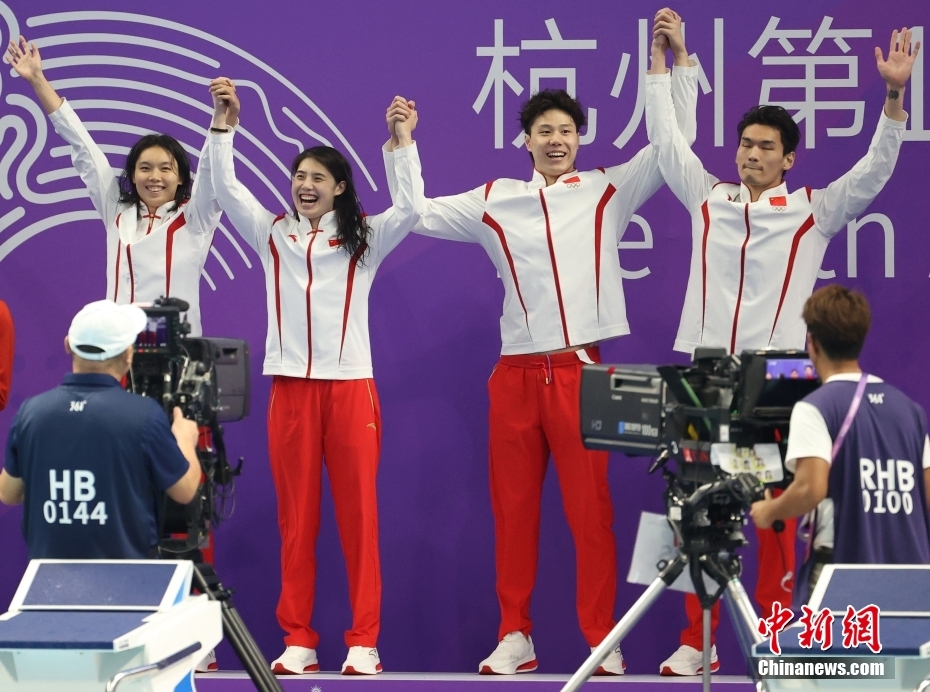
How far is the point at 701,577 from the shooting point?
3430mm

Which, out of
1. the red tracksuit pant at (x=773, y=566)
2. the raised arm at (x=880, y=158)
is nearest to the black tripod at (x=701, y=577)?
the red tracksuit pant at (x=773, y=566)

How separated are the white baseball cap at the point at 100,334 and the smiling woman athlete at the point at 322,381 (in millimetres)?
1338

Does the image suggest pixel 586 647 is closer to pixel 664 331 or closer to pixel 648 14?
pixel 664 331

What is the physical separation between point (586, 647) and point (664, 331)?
1282mm

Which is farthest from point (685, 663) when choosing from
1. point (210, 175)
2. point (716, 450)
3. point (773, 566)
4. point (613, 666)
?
point (210, 175)

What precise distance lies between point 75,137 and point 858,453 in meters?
3.11

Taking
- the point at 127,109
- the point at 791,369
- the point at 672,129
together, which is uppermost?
the point at 127,109

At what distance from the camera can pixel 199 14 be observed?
543 cm

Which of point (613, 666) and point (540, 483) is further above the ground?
point (540, 483)

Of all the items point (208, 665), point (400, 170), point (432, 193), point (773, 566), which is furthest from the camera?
point (432, 193)

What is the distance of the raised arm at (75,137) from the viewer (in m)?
4.89

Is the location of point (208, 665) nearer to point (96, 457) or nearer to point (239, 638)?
A: point (239, 638)

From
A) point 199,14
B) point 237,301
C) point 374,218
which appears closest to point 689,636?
point 374,218

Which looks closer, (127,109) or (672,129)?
(672,129)
